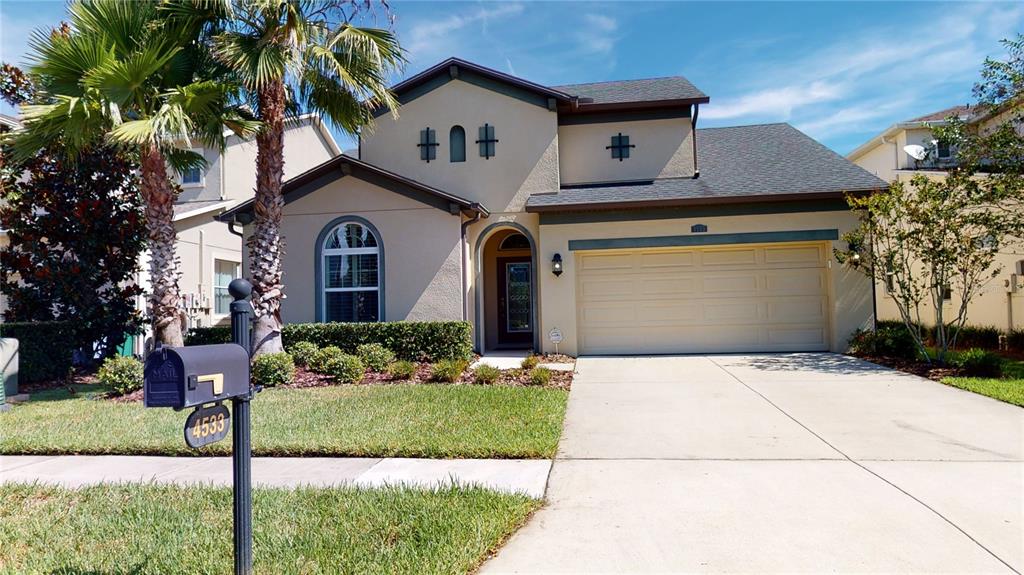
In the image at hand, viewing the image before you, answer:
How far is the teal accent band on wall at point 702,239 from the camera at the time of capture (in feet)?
41.3

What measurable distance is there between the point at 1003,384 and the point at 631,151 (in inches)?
342

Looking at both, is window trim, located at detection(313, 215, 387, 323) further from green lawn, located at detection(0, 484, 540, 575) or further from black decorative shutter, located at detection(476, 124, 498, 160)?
green lawn, located at detection(0, 484, 540, 575)

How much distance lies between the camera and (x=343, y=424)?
6934 mm

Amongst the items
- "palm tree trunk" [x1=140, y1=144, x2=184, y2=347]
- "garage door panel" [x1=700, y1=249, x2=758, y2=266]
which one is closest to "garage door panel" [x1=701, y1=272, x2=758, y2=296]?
"garage door panel" [x1=700, y1=249, x2=758, y2=266]

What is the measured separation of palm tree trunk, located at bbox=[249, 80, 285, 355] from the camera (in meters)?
10.5

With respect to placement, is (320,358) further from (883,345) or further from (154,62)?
(883,345)

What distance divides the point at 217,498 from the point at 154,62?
24.0 ft

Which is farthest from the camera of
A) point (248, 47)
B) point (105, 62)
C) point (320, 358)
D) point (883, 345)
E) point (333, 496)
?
point (883, 345)

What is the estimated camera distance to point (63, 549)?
381 cm

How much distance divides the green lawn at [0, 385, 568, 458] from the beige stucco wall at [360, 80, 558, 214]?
6068mm

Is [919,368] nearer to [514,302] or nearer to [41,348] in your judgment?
[514,302]

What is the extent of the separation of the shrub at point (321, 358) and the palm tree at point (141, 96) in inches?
88.0

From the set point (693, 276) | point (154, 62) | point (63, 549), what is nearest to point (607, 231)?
point (693, 276)

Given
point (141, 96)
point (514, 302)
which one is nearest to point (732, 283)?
point (514, 302)
